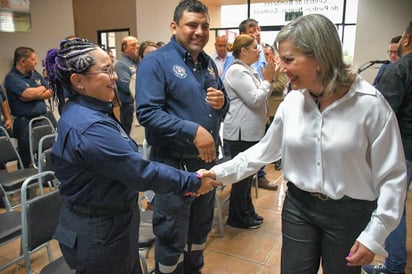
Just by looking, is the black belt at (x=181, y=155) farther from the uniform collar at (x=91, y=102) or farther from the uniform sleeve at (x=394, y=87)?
the uniform sleeve at (x=394, y=87)

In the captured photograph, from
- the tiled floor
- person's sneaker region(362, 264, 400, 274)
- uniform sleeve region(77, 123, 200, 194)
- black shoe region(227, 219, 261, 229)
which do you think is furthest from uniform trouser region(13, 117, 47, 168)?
person's sneaker region(362, 264, 400, 274)

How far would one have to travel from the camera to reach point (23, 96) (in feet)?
12.4

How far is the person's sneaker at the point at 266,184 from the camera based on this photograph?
12.5 ft

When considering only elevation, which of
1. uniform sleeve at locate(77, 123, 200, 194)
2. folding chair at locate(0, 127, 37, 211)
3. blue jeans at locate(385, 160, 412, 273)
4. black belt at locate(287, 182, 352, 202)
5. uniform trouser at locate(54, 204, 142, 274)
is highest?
uniform sleeve at locate(77, 123, 200, 194)

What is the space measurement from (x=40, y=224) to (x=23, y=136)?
2540 mm

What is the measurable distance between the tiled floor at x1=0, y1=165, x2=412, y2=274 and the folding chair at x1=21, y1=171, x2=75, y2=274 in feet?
2.98

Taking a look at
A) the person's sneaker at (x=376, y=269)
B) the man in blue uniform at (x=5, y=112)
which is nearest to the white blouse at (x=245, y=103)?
the person's sneaker at (x=376, y=269)

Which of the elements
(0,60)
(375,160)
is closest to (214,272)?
(375,160)

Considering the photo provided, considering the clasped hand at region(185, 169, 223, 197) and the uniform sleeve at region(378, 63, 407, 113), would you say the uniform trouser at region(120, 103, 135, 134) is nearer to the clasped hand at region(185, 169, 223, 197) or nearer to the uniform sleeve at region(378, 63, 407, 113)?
the clasped hand at region(185, 169, 223, 197)

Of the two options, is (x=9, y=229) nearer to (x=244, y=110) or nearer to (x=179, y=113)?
(x=179, y=113)

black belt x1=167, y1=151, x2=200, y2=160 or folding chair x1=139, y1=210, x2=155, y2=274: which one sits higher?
black belt x1=167, y1=151, x2=200, y2=160

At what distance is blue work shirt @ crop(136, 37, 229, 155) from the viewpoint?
163cm

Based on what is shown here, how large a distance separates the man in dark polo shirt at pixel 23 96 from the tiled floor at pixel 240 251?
146 centimetres

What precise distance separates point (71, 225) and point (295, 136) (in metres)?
0.92
